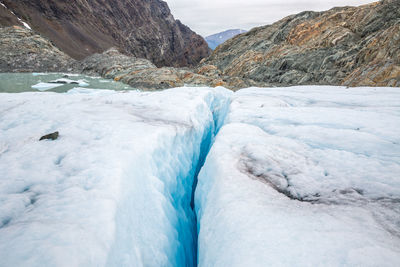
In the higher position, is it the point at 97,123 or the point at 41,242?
the point at 97,123

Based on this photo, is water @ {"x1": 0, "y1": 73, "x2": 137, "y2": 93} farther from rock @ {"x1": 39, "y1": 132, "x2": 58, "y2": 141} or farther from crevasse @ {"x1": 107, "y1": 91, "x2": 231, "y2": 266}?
crevasse @ {"x1": 107, "y1": 91, "x2": 231, "y2": 266}

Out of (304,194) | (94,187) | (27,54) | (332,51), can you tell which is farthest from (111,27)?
(304,194)

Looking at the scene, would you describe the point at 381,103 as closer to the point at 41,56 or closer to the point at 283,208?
the point at 283,208

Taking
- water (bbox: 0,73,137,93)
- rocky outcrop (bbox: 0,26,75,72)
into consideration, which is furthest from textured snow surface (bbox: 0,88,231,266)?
rocky outcrop (bbox: 0,26,75,72)

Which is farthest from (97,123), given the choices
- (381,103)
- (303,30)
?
(303,30)

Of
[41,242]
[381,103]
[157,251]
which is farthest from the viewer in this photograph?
[381,103]

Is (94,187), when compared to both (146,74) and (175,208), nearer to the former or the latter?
(175,208)
